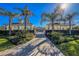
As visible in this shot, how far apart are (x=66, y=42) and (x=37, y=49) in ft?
1.70

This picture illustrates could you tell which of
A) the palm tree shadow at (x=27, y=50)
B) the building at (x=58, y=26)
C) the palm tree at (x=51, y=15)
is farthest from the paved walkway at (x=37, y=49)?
the palm tree at (x=51, y=15)

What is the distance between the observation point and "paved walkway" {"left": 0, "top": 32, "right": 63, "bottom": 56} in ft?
16.4

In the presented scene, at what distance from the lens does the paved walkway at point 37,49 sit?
16.4ft

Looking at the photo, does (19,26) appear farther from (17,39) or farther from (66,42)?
(66,42)

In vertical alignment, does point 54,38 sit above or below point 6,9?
below

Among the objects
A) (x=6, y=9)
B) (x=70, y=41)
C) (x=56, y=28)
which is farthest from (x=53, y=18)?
(x=6, y=9)

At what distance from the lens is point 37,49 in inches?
198

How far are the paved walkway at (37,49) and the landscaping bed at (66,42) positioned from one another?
0.28 feet

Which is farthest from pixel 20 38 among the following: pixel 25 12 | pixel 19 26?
pixel 25 12

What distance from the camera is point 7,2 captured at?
197 inches

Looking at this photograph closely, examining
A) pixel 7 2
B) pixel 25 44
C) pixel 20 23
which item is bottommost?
pixel 25 44

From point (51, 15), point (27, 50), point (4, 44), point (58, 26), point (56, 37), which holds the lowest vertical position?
point (27, 50)

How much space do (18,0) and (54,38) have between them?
0.91 metres

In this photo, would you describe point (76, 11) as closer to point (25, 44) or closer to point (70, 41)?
point (70, 41)
